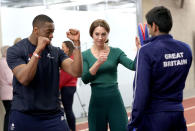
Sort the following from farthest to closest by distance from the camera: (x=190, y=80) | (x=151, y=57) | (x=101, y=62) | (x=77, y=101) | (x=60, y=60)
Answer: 1. (x=190, y=80)
2. (x=77, y=101)
3. (x=101, y=62)
4. (x=60, y=60)
5. (x=151, y=57)

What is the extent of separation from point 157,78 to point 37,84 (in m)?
0.95

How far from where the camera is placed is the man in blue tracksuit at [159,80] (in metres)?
3.01

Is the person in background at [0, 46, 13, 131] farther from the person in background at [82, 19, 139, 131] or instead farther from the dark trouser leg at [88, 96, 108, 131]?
the dark trouser leg at [88, 96, 108, 131]

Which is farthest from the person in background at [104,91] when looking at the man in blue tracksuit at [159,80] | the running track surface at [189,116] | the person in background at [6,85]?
the running track surface at [189,116]

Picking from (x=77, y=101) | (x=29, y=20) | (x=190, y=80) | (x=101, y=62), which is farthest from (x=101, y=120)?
(x=190, y=80)

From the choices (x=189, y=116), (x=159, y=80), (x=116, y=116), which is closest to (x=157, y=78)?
(x=159, y=80)

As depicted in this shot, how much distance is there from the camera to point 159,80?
3041 mm

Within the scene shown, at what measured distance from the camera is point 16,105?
3.31 metres

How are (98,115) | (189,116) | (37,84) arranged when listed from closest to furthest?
(37,84) < (98,115) < (189,116)

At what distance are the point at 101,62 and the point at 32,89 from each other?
0.99 m

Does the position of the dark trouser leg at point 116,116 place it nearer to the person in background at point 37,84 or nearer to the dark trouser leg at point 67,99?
the person in background at point 37,84

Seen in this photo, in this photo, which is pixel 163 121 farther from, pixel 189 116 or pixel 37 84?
pixel 189 116

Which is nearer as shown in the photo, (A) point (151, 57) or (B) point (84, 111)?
(A) point (151, 57)

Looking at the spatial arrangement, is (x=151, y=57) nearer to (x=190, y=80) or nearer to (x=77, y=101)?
(x=77, y=101)
